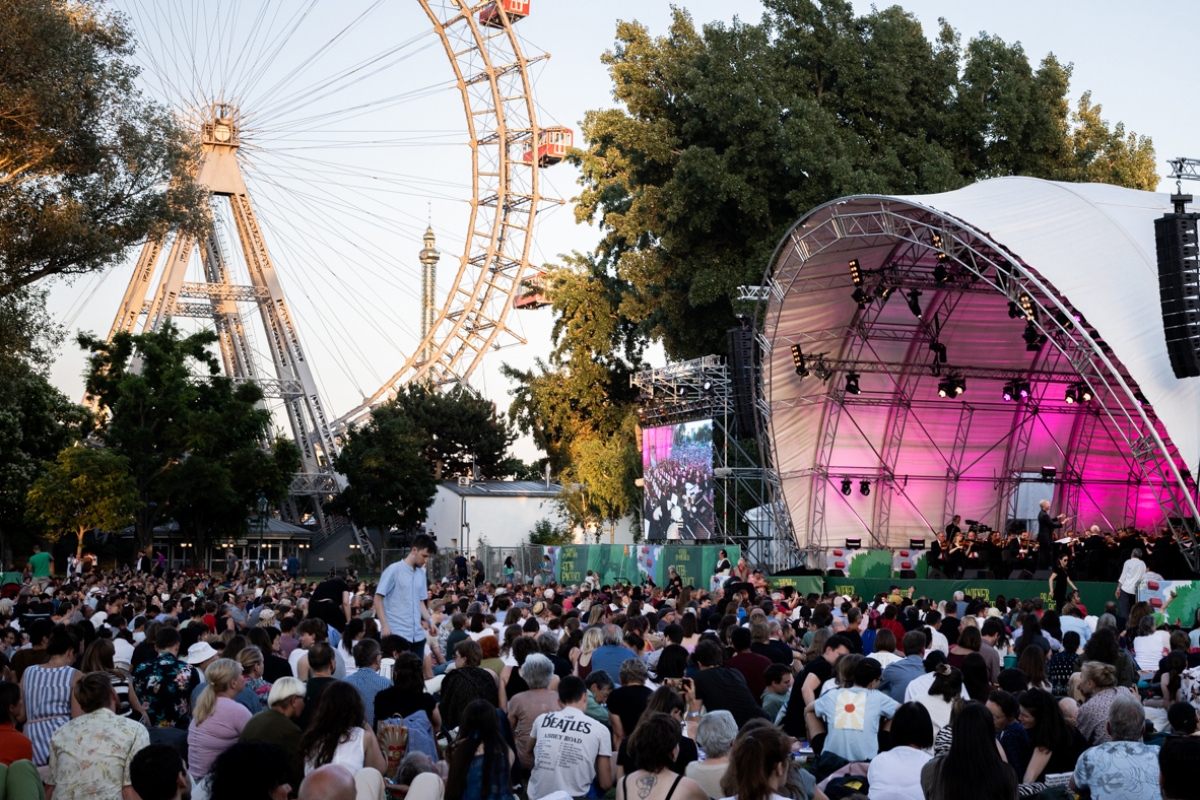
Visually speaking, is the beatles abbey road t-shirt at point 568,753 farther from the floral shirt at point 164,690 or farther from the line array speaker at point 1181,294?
the line array speaker at point 1181,294

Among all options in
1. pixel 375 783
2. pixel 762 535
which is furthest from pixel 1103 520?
pixel 375 783

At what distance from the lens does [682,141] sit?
3531cm

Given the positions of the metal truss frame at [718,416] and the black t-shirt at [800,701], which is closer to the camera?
the black t-shirt at [800,701]

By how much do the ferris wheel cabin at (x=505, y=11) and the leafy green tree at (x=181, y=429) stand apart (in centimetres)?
1538

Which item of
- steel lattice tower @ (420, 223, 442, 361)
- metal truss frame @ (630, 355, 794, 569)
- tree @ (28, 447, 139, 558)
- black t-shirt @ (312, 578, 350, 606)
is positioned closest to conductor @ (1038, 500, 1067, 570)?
metal truss frame @ (630, 355, 794, 569)

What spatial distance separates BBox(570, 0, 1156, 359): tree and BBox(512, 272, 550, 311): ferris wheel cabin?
11947 millimetres

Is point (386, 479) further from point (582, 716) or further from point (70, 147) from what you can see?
point (582, 716)

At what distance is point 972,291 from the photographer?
24.7 m

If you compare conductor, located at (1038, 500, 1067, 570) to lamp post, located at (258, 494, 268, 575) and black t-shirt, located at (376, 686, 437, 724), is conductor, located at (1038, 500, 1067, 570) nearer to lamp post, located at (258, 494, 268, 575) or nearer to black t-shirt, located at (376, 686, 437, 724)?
black t-shirt, located at (376, 686, 437, 724)

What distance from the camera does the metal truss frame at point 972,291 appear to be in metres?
17.7

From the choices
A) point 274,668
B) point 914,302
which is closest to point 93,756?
point 274,668

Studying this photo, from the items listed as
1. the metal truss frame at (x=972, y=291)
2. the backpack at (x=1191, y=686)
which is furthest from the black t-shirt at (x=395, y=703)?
the metal truss frame at (x=972, y=291)

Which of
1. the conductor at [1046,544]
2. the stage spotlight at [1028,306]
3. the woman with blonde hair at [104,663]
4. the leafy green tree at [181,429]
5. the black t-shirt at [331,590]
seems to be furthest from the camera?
the leafy green tree at [181,429]

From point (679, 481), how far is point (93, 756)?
2647 centimetres
